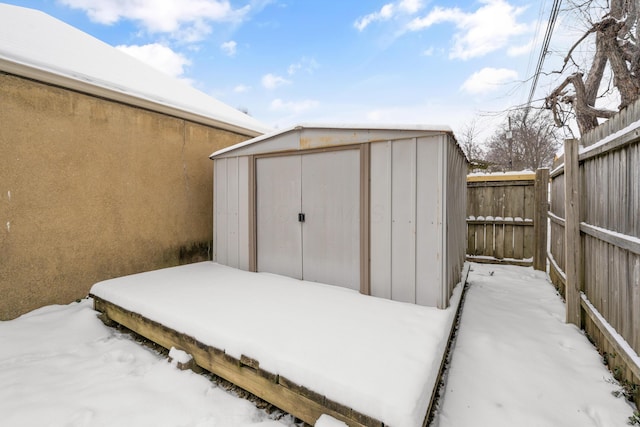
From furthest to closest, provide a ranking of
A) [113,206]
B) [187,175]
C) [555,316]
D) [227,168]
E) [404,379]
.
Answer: [187,175] < [227,168] < [113,206] < [555,316] < [404,379]

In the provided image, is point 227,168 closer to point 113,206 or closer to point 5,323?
point 113,206

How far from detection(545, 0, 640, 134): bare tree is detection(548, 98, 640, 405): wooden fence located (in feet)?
14.0

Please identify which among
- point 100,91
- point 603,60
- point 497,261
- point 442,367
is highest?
point 603,60

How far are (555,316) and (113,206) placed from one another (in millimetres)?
5590

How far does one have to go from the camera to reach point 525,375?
2.15 m

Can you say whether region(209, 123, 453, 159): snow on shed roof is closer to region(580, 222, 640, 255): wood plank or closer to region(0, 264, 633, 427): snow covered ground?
region(580, 222, 640, 255): wood plank

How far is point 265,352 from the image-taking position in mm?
1880

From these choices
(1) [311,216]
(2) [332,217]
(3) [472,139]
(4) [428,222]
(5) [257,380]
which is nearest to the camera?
(5) [257,380]

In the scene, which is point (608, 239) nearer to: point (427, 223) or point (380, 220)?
point (427, 223)

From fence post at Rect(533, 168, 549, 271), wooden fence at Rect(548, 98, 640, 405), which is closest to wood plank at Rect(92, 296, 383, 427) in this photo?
wooden fence at Rect(548, 98, 640, 405)

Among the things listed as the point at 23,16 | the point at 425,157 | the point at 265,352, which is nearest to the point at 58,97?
the point at 23,16

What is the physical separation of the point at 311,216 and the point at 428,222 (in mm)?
1332

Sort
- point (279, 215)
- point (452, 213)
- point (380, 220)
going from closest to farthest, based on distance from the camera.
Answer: point (380, 220) < point (452, 213) < point (279, 215)

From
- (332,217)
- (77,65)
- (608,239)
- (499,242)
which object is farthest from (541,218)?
(77,65)
